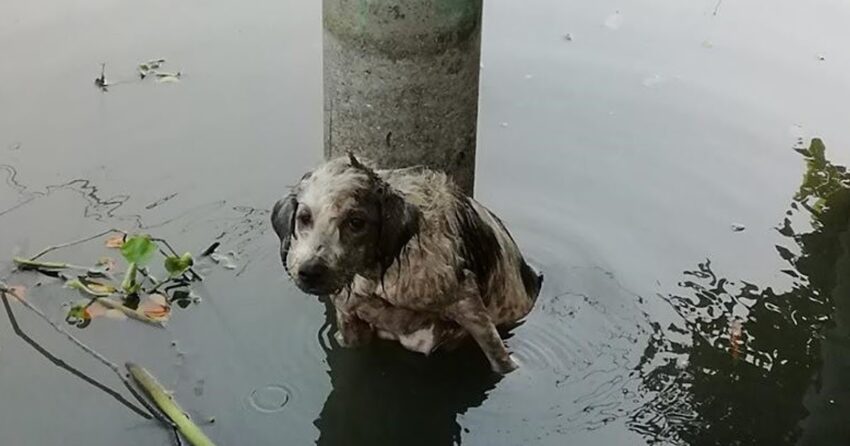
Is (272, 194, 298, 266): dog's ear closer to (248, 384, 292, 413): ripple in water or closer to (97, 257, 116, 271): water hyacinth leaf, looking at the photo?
(248, 384, 292, 413): ripple in water

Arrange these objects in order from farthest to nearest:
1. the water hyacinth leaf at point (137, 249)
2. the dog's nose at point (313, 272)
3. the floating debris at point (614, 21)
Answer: the floating debris at point (614, 21)
the water hyacinth leaf at point (137, 249)
the dog's nose at point (313, 272)

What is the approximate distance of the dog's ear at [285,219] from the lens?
4562 millimetres

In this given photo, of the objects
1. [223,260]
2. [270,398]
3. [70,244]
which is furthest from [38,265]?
[270,398]

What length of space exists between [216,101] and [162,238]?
5.23 feet

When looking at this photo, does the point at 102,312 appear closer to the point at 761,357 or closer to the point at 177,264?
the point at 177,264

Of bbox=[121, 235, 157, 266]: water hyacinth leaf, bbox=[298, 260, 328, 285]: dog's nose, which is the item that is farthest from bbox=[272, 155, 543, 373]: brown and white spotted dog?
bbox=[121, 235, 157, 266]: water hyacinth leaf

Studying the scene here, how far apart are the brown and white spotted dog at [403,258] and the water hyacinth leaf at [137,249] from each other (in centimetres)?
99

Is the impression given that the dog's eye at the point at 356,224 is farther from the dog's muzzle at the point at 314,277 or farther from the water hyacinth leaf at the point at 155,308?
the water hyacinth leaf at the point at 155,308

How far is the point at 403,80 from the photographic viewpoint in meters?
5.45

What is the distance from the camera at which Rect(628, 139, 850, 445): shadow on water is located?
5.09 meters

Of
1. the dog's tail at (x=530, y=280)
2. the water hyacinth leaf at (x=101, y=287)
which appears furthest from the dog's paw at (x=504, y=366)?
the water hyacinth leaf at (x=101, y=287)

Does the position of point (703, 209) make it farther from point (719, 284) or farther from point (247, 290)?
point (247, 290)

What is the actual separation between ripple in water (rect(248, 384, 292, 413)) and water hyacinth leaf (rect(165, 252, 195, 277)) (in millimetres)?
922

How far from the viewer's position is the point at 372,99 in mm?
5531
